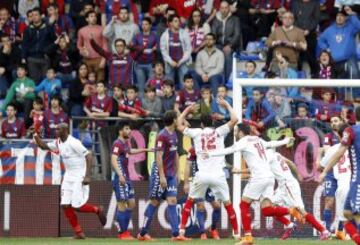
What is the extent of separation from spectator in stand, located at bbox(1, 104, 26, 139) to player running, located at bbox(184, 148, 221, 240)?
4198 mm

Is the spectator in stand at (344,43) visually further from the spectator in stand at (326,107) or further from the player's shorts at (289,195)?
the player's shorts at (289,195)

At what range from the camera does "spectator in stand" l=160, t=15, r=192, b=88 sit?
29578mm

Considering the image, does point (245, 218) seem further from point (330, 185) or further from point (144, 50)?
point (144, 50)

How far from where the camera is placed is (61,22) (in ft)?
102

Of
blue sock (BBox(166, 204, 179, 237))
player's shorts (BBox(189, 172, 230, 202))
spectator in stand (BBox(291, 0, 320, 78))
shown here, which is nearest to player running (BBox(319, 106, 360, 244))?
player's shorts (BBox(189, 172, 230, 202))

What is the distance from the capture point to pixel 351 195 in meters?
19.5

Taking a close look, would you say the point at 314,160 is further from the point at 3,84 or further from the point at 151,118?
the point at 3,84

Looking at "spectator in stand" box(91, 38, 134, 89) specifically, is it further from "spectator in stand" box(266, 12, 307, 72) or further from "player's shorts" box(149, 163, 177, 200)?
"player's shorts" box(149, 163, 177, 200)

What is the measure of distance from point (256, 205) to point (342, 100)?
273cm

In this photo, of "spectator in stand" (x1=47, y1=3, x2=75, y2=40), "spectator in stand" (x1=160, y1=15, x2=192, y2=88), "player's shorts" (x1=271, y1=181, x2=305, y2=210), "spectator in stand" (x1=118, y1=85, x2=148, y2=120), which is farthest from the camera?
"spectator in stand" (x1=47, y1=3, x2=75, y2=40)

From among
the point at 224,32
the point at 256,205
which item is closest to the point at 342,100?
the point at 256,205

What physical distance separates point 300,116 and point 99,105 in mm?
4470

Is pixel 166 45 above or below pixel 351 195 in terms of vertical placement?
above

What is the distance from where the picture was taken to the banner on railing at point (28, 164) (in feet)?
88.1
